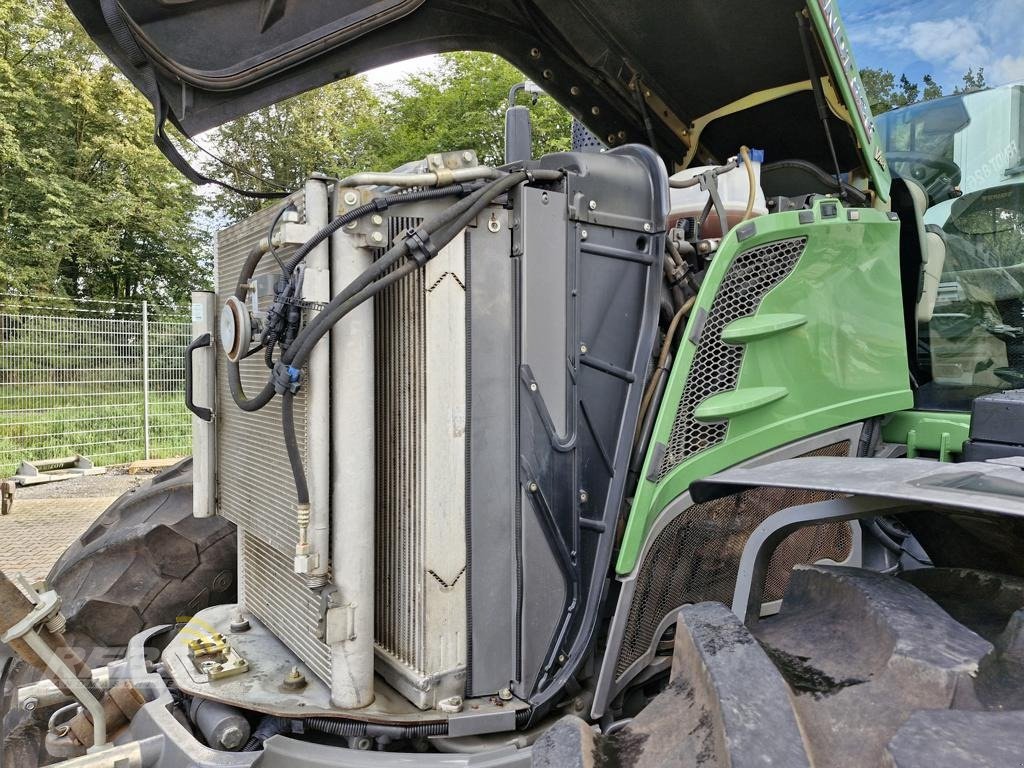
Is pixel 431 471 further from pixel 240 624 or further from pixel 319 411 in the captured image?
pixel 240 624

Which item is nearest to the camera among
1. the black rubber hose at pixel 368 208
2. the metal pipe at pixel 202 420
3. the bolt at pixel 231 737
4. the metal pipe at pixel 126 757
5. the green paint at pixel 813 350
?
the metal pipe at pixel 126 757

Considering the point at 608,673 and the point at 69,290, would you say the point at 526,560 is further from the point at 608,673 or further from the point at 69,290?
the point at 69,290

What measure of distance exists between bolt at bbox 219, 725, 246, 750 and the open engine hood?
1638 millimetres

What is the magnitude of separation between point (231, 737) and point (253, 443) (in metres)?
0.76

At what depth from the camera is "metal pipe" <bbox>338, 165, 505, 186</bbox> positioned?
1649mm

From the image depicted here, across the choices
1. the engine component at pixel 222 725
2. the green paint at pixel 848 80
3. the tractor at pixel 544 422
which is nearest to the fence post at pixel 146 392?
the tractor at pixel 544 422

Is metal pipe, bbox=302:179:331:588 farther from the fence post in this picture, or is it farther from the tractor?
the fence post

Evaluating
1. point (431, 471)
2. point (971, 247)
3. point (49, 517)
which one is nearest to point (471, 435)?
point (431, 471)

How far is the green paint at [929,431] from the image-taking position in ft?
7.06

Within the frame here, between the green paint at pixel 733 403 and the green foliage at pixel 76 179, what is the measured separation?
16.7 metres

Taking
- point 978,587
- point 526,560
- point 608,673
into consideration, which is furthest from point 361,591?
point 978,587

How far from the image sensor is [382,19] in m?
2.20

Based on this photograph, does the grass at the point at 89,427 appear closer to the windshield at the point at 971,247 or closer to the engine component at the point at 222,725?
the engine component at the point at 222,725

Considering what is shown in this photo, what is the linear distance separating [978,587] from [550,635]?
0.95 m
